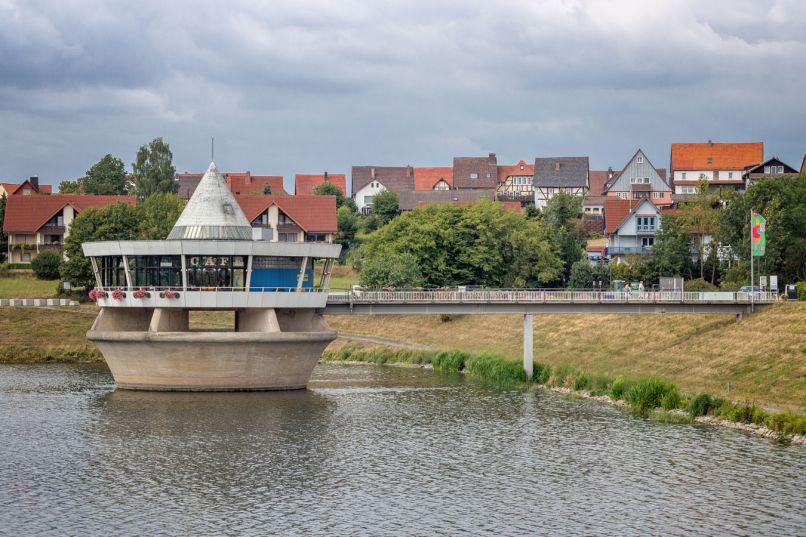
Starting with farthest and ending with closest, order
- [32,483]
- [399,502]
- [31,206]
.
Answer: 1. [31,206]
2. [32,483]
3. [399,502]

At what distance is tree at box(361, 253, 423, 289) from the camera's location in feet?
364

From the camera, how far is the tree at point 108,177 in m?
187

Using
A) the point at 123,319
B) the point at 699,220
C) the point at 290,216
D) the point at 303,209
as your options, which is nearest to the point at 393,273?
the point at 123,319

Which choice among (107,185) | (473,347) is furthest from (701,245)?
(107,185)

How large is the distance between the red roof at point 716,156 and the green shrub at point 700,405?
115 m

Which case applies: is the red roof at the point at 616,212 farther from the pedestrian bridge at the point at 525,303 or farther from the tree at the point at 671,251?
the pedestrian bridge at the point at 525,303

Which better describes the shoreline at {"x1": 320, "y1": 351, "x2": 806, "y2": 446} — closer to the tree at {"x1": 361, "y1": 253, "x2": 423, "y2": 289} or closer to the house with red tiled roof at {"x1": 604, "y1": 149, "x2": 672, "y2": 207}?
the tree at {"x1": 361, "y1": 253, "x2": 423, "y2": 289}

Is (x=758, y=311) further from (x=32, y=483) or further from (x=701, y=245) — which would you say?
(x=32, y=483)

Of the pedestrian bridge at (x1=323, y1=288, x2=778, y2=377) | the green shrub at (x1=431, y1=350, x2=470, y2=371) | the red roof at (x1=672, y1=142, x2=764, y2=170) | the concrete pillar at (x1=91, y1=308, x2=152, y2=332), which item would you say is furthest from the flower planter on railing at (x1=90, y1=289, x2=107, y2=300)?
the red roof at (x1=672, y1=142, x2=764, y2=170)

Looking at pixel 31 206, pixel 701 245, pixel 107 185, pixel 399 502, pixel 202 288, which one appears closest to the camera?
pixel 399 502

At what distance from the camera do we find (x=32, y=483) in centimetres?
4816

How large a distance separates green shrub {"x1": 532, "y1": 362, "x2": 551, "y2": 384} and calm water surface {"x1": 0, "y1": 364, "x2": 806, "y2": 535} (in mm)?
7307

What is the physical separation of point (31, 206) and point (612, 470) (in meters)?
112

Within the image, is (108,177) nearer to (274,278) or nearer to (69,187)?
(69,187)
